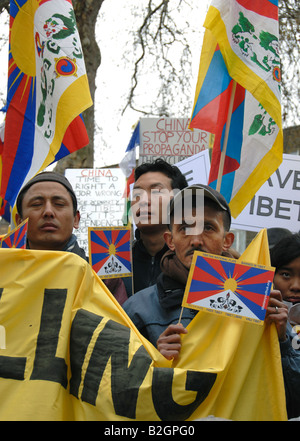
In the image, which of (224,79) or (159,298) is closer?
(159,298)

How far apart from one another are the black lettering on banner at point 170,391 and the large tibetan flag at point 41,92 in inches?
75.9

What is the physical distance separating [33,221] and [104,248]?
39cm

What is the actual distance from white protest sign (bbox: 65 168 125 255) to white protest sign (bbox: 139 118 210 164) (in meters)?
0.89

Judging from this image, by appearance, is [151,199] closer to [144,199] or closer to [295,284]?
[144,199]

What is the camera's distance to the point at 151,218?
3.07 meters

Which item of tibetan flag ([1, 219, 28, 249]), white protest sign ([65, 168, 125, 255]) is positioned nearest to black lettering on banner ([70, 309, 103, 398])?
tibetan flag ([1, 219, 28, 249])

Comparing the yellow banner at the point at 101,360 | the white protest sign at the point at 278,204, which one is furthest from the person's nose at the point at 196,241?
the white protest sign at the point at 278,204

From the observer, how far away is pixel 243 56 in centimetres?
353

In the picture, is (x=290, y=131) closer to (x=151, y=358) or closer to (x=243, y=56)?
(x=243, y=56)

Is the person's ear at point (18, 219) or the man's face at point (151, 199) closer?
the person's ear at point (18, 219)

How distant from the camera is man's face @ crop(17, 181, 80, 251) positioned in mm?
2725

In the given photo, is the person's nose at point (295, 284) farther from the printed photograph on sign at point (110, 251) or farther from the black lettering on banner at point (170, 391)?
the black lettering on banner at point (170, 391)

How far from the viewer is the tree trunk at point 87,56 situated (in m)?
7.81

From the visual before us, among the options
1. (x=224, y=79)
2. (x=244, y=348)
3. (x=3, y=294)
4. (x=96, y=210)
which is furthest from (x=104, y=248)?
(x=96, y=210)
